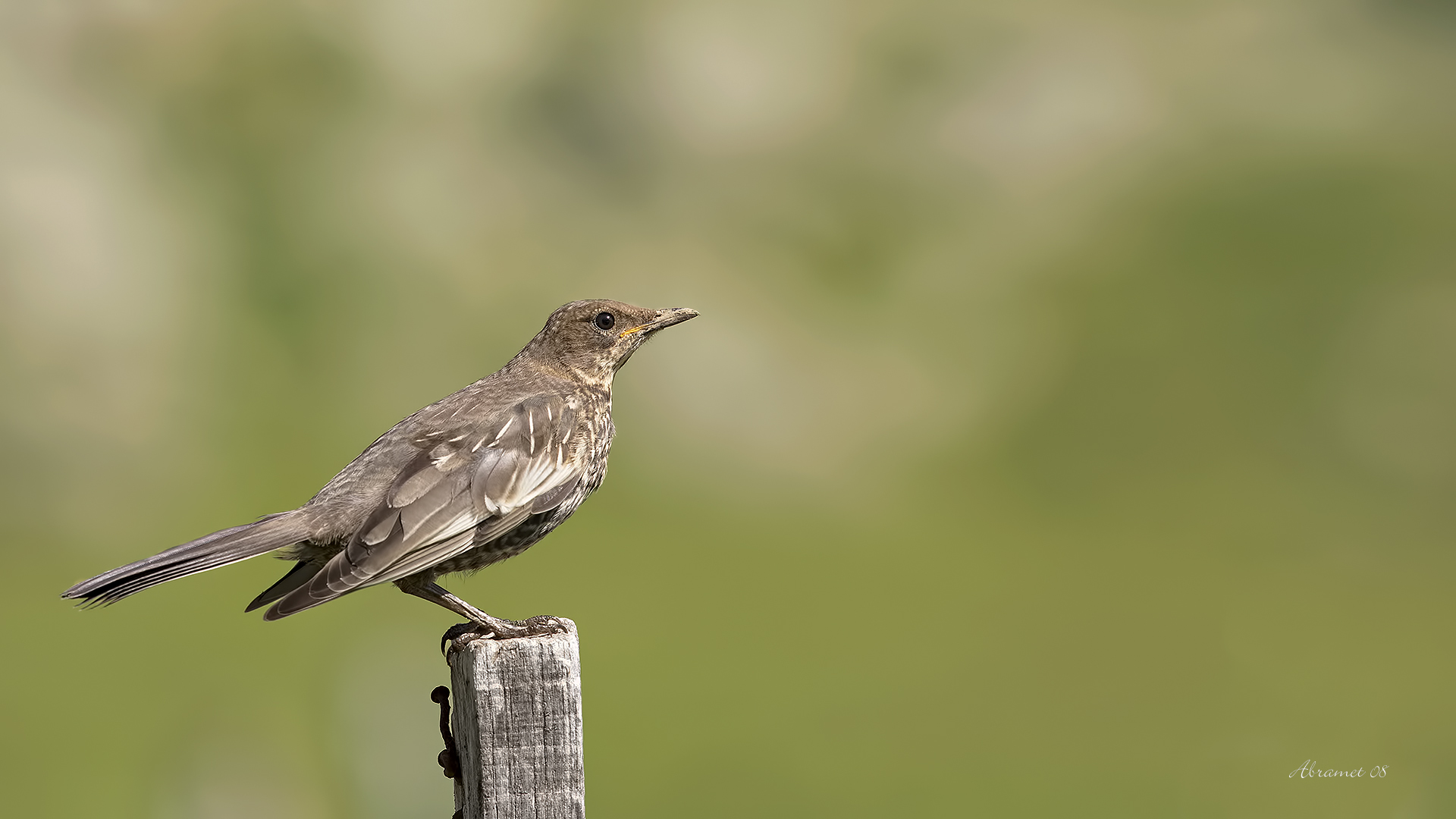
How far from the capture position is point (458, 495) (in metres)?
5.65

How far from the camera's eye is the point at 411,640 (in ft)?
57.4

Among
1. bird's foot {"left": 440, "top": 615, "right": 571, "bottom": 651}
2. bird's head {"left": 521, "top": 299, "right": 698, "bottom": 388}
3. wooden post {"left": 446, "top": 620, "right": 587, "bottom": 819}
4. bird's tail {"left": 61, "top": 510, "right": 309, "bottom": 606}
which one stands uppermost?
bird's head {"left": 521, "top": 299, "right": 698, "bottom": 388}

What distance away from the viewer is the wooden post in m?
4.34

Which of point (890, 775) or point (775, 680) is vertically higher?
point (775, 680)

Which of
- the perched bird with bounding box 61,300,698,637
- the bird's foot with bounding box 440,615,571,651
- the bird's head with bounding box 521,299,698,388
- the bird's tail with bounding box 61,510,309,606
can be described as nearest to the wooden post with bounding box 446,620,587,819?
the bird's foot with bounding box 440,615,571,651

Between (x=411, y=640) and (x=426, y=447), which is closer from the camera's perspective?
(x=426, y=447)

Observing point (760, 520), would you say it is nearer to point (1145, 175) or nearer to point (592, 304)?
point (1145, 175)

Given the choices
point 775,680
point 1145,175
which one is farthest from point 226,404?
point 1145,175

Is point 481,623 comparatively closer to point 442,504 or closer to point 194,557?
point 442,504

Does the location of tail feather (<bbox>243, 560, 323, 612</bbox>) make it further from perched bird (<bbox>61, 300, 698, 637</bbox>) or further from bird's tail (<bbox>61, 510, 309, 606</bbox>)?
bird's tail (<bbox>61, 510, 309, 606</bbox>)

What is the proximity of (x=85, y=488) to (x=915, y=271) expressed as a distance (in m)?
14.7

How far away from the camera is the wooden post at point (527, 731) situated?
4340 millimetres

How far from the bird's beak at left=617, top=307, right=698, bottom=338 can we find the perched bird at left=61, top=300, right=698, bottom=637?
238mm

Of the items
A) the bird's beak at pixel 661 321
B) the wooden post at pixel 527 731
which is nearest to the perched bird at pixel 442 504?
the bird's beak at pixel 661 321
